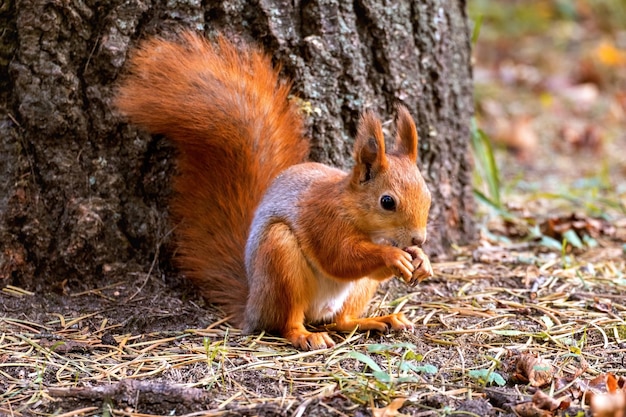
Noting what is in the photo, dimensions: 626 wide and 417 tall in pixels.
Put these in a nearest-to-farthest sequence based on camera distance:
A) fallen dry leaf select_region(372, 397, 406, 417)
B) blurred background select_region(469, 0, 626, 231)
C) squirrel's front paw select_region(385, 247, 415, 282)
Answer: fallen dry leaf select_region(372, 397, 406, 417) → squirrel's front paw select_region(385, 247, 415, 282) → blurred background select_region(469, 0, 626, 231)

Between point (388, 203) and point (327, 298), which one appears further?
point (327, 298)

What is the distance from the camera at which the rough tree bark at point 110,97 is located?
2.06 metres

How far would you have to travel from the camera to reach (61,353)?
1854 mm

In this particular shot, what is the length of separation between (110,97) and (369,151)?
72 cm

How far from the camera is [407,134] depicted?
198cm

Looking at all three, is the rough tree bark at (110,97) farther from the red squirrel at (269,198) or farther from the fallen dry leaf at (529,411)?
the fallen dry leaf at (529,411)

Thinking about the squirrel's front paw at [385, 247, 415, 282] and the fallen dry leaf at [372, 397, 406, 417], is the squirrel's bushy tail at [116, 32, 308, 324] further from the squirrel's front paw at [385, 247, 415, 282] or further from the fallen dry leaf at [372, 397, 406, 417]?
the fallen dry leaf at [372, 397, 406, 417]

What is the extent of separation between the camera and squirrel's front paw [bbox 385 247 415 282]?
5.98 feet

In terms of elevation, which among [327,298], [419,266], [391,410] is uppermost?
[419,266]

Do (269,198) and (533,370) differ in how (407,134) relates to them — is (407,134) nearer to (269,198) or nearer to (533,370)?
(269,198)

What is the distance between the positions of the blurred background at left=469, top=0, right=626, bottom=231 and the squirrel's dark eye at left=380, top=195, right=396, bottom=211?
1.11m

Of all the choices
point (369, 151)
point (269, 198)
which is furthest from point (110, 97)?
point (369, 151)

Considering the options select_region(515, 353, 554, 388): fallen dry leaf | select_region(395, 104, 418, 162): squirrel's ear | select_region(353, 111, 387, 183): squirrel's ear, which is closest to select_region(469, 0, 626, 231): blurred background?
select_region(395, 104, 418, 162): squirrel's ear

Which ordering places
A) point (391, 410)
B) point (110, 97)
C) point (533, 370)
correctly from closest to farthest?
point (391, 410) → point (533, 370) → point (110, 97)
